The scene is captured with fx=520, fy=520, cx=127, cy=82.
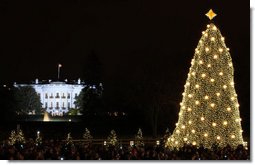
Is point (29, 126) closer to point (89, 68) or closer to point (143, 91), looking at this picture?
point (143, 91)

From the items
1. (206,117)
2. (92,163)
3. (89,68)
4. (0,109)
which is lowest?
(92,163)

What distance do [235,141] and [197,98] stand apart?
6.71ft

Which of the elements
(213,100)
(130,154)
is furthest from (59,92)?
(130,154)

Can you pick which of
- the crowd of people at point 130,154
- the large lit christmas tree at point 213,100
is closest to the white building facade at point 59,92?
the large lit christmas tree at point 213,100

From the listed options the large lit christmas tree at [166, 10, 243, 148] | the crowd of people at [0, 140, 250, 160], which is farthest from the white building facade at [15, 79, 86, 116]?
the crowd of people at [0, 140, 250, 160]

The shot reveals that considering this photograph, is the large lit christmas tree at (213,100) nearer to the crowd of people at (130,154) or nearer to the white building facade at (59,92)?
the crowd of people at (130,154)

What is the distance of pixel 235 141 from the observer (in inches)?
733

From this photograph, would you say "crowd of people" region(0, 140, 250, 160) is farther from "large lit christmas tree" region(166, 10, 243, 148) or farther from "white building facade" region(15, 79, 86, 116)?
"white building facade" region(15, 79, 86, 116)

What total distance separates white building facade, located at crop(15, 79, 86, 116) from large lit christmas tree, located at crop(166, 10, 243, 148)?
4019 inches

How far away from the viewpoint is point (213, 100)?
→ 18656 mm

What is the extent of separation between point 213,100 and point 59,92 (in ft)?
347

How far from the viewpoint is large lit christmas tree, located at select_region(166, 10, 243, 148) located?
61.0 feet

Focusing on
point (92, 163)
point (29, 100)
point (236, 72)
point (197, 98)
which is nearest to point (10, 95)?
point (29, 100)

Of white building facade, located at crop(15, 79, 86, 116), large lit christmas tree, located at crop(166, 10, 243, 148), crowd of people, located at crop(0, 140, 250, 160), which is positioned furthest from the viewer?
white building facade, located at crop(15, 79, 86, 116)
